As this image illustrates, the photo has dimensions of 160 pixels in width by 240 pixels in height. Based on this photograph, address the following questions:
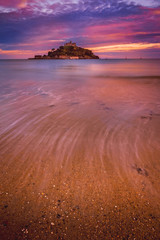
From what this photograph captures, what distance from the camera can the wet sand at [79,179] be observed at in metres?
1.94

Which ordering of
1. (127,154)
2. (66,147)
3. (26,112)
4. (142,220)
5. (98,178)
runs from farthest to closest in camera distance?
1. (26,112)
2. (66,147)
3. (127,154)
4. (98,178)
5. (142,220)

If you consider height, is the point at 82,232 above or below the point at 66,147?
below

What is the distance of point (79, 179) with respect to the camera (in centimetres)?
268

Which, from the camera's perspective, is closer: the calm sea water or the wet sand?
the wet sand

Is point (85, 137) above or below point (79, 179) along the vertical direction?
above

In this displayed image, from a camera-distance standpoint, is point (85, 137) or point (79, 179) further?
point (85, 137)

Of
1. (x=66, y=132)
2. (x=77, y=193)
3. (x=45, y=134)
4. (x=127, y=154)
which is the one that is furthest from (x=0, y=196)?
(x=127, y=154)

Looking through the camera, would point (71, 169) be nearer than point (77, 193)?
No

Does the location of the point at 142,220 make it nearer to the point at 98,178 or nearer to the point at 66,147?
the point at 98,178

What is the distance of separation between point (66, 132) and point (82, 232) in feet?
8.92

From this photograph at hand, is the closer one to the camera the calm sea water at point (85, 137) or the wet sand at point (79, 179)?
the wet sand at point (79, 179)

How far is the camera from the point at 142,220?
202 cm

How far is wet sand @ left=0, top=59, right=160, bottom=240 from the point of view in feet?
6.37

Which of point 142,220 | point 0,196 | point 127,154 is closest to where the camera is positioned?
point 142,220
